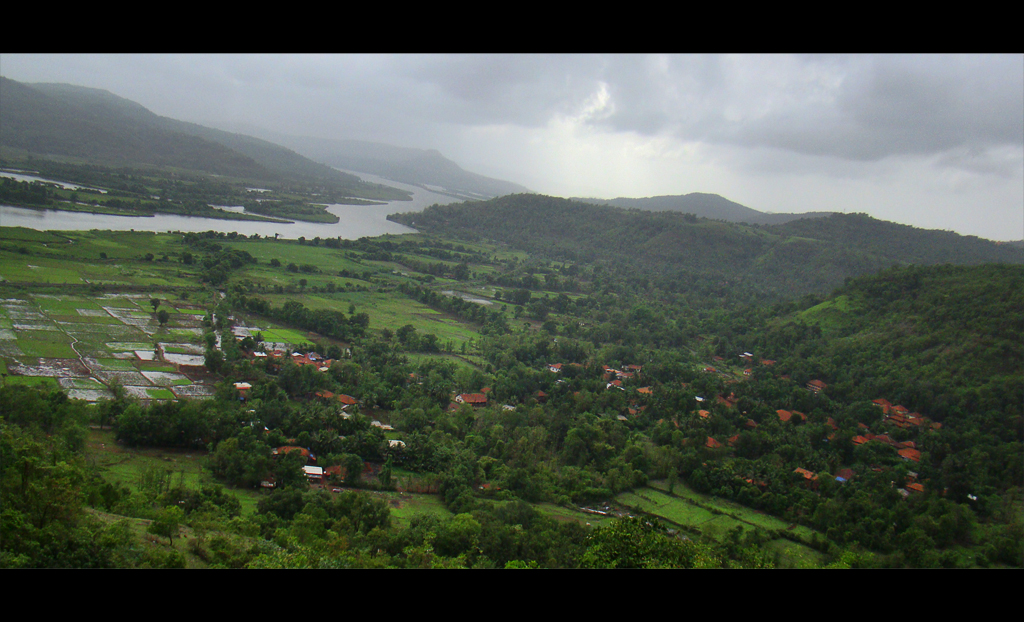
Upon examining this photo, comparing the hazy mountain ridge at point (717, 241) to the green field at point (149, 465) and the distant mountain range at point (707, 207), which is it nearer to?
the distant mountain range at point (707, 207)

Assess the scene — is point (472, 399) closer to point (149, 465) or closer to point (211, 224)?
point (149, 465)

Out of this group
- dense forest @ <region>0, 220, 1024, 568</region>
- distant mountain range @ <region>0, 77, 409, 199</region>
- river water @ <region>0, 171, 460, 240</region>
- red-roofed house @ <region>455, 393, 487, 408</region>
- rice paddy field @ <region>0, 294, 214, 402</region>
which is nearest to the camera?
dense forest @ <region>0, 220, 1024, 568</region>

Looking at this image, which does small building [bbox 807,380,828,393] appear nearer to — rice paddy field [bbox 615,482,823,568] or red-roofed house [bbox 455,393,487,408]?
rice paddy field [bbox 615,482,823,568]

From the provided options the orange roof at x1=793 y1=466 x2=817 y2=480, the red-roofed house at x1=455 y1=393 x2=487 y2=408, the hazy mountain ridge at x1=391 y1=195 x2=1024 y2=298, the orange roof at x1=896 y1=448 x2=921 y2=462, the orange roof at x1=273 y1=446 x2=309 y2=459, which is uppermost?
the hazy mountain ridge at x1=391 y1=195 x2=1024 y2=298

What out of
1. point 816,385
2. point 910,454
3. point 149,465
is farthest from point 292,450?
point 816,385

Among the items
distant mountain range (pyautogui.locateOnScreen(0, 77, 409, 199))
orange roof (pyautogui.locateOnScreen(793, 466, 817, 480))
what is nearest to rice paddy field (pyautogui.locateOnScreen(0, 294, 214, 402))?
orange roof (pyautogui.locateOnScreen(793, 466, 817, 480))
